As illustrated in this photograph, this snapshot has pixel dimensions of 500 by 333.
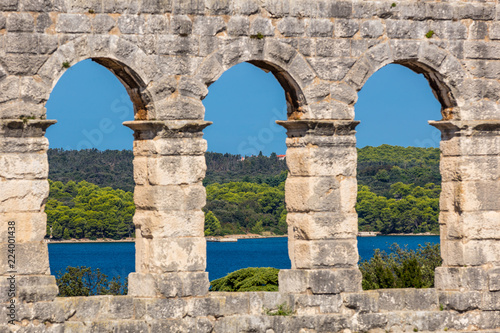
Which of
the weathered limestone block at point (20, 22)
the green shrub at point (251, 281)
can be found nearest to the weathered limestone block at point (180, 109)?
the weathered limestone block at point (20, 22)

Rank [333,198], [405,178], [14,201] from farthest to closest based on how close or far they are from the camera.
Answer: [405,178]
[333,198]
[14,201]

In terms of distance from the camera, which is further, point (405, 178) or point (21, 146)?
point (405, 178)

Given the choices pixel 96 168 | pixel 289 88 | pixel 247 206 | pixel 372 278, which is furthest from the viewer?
pixel 96 168

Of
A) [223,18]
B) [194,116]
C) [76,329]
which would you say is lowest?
[76,329]

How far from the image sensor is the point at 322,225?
18.3m

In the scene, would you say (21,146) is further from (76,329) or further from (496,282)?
(496,282)

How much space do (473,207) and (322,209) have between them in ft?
8.20

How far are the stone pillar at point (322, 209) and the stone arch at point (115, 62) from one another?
219 centimetres

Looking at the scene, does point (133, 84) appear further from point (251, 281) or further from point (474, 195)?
point (251, 281)

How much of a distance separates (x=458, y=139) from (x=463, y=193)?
83cm

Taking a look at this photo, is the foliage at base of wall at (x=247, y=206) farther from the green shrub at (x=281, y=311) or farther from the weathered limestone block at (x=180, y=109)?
the weathered limestone block at (x=180, y=109)

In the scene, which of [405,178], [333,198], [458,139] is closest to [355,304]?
[333,198]

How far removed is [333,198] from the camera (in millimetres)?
18375

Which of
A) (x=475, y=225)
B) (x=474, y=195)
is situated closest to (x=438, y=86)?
(x=474, y=195)
